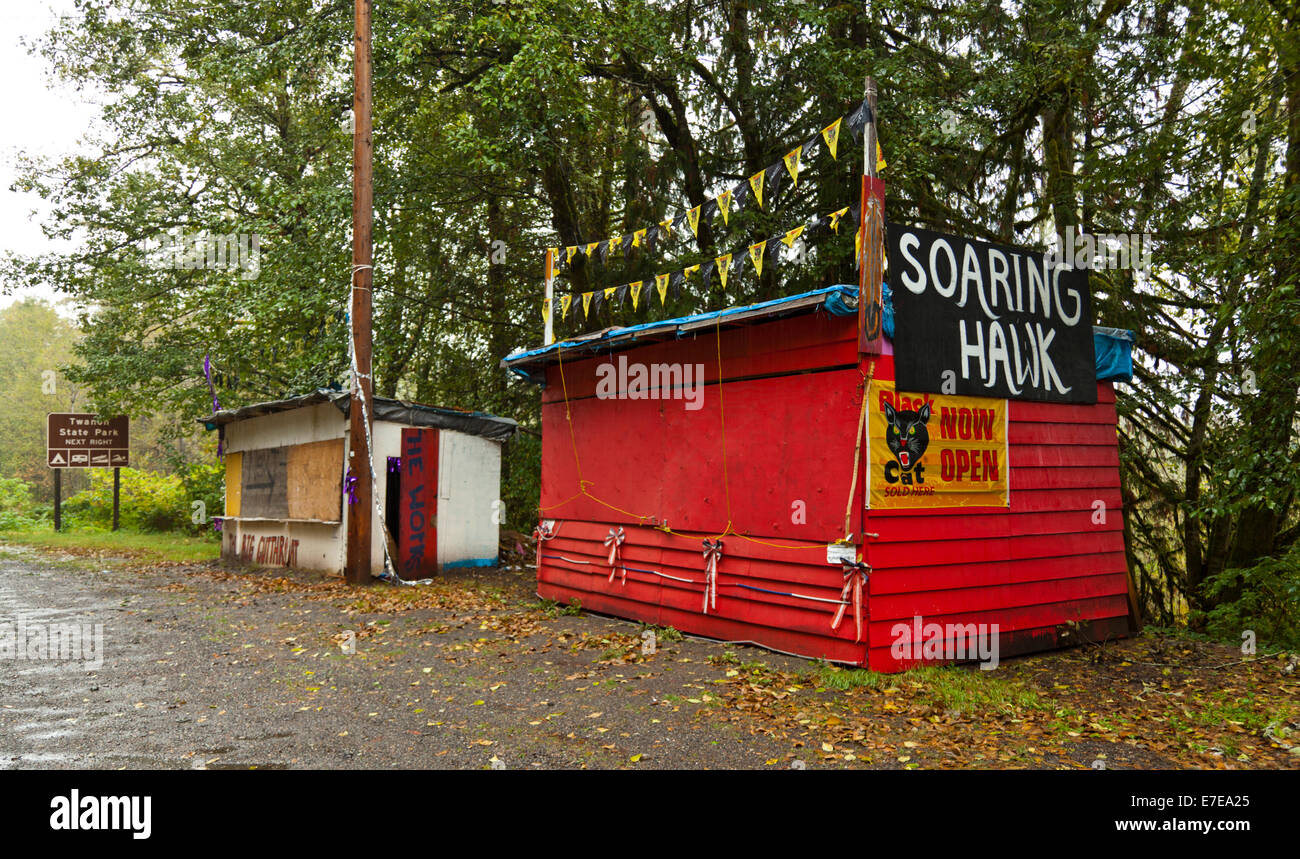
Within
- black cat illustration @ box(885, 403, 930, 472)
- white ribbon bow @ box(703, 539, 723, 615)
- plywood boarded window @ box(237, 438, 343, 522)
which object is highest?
black cat illustration @ box(885, 403, 930, 472)

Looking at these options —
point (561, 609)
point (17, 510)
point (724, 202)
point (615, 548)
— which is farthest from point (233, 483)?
point (17, 510)

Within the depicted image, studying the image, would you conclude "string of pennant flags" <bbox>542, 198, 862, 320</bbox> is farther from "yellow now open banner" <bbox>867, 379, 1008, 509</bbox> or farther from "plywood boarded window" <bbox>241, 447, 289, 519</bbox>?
"plywood boarded window" <bbox>241, 447, 289, 519</bbox>

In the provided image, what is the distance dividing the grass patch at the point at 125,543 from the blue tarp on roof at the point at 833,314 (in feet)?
40.9

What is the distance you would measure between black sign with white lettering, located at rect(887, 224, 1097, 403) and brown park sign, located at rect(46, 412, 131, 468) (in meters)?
22.1

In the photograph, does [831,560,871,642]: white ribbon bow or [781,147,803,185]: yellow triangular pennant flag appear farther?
[781,147,803,185]: yellow triangular pennant flag

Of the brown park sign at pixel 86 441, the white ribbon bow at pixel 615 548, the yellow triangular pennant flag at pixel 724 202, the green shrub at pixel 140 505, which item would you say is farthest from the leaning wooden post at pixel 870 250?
the green shrub at pixel 140 505

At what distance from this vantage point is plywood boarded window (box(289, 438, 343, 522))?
13688 millimetres

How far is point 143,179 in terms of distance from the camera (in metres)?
18.8

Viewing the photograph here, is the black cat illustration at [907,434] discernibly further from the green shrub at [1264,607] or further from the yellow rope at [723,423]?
the green shrub at [1264,607]

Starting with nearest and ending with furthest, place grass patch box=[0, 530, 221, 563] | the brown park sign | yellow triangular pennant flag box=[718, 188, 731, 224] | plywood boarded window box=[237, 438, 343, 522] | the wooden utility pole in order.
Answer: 1. yellow triangular pennant flag box=[718, 188, 731, 224]
2. the wooden utility pole
3. plywood boarded window box=[237, 438, 343, 522]
4. grass patch box=[0, 530, 221, 563]
5. the brown park sign

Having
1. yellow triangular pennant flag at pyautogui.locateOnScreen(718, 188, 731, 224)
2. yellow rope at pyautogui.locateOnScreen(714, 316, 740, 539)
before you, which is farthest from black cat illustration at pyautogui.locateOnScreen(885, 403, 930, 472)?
yellow triangular pennant flag at pyautogui.locateOnScreen(718, 188, 731, 224)

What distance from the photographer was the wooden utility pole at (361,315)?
486 inches

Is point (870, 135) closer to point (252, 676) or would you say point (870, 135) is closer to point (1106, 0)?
point (1106, 0)
